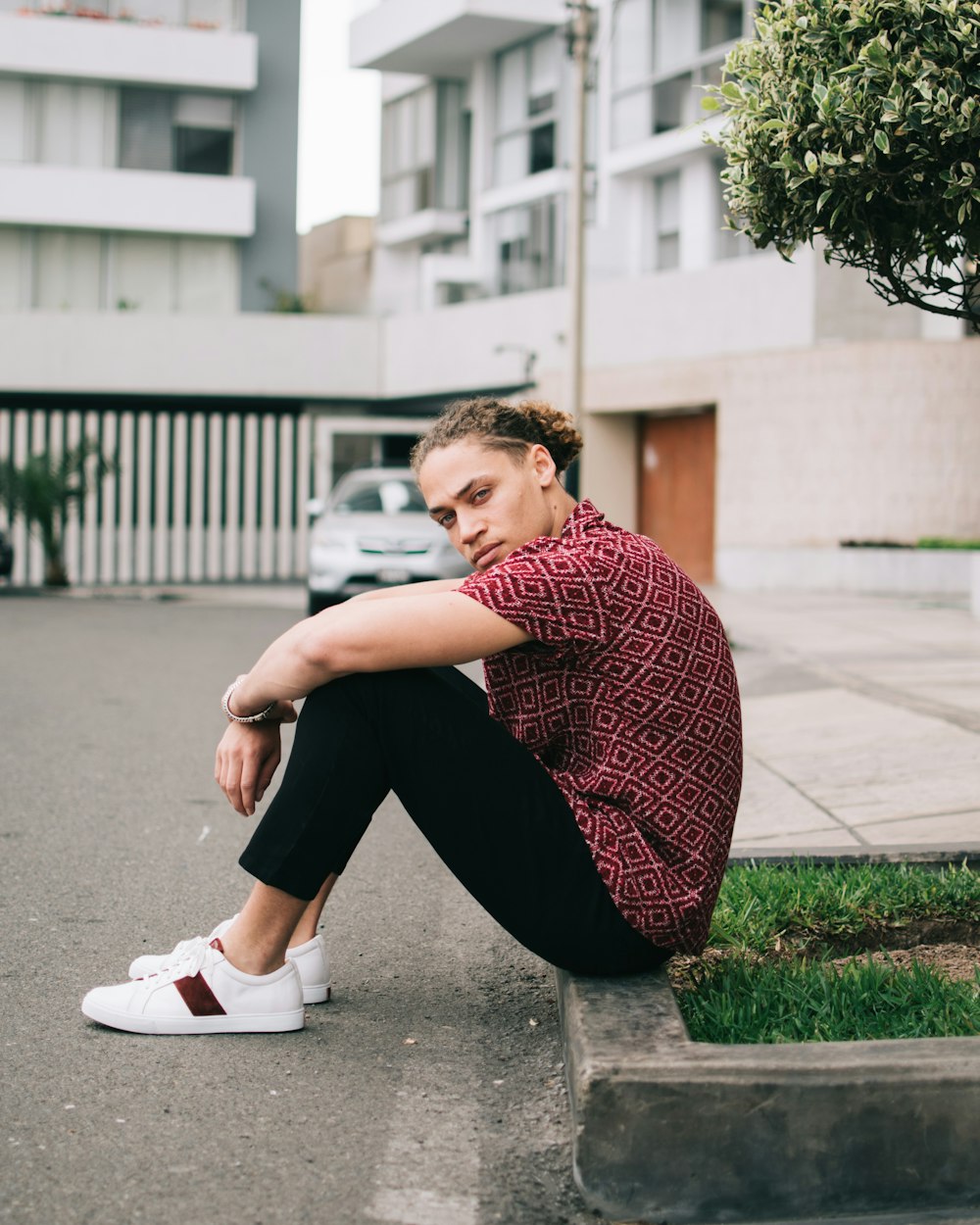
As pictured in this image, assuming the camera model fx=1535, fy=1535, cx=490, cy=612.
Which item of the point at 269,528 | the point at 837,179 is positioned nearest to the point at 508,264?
the point at 269,528

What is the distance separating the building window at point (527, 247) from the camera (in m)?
29.5

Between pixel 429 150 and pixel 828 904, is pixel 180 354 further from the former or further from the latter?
pixel 828 904

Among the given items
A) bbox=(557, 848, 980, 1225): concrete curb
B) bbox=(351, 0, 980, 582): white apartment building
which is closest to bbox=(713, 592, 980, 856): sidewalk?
bbox=(557, 848, 980, 1225): concrete curb

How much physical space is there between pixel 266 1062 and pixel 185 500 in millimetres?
24828

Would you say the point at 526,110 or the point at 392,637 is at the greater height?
the point at 526,110

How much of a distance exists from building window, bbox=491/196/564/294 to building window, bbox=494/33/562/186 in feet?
3.27

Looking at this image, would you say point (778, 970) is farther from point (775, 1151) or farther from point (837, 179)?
point (837, 179)

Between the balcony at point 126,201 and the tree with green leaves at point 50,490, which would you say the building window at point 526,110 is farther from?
the tree with green leaves at point 50,490

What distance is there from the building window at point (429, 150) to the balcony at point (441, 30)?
664 millimetres

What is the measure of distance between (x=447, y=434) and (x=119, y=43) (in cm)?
3211

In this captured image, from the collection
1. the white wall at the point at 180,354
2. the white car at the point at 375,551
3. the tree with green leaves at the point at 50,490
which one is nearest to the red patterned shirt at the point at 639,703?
the white car at the point at 375,551

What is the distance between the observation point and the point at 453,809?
3051 mm

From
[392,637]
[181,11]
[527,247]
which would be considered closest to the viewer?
[392,637]

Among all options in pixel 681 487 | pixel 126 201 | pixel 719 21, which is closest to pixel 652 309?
pixel 681 487
